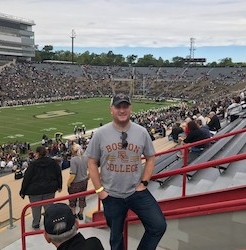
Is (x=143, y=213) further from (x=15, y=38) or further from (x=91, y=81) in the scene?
(x=15, y=38)

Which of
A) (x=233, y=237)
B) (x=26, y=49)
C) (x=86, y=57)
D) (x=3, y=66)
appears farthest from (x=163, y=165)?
(x=86, y=57)

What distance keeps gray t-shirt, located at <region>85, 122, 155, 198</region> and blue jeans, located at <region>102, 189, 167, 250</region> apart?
77mm

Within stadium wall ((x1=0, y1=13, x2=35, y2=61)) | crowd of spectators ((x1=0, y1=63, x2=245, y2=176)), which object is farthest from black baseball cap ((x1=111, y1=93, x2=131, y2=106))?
stadium wall ((x1=0, y1=13, x2=35, y2=61))

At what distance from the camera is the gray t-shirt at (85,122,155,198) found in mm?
3184

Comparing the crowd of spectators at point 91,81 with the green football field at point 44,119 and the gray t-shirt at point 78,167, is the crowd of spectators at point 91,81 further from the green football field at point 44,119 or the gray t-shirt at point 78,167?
the gray t-shirt at point 78,167

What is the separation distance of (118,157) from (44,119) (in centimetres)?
4212

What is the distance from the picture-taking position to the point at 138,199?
3250 mm

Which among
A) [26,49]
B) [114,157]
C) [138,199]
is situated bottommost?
[138,199]

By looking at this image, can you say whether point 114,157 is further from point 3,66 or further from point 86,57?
point 86,57

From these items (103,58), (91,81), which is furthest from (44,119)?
(103,58)

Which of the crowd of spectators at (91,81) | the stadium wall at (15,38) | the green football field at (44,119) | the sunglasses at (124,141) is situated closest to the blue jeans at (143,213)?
the sunglasses at (124,141)

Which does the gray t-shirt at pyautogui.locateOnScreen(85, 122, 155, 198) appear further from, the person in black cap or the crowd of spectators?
the crowd of spectators

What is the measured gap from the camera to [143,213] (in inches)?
128

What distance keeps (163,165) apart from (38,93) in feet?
215
